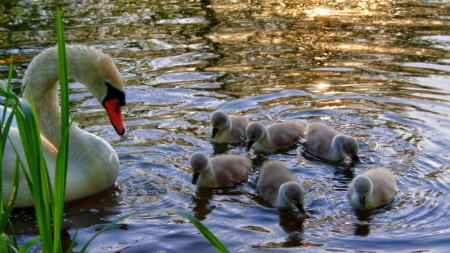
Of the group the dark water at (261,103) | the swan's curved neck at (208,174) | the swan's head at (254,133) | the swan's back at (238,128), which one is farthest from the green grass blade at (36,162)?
the swan's back at (238,128)

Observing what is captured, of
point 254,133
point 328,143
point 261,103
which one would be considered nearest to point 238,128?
point 254,133

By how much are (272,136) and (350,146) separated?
35.2 inches

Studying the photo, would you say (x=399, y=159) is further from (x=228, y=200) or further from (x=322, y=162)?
(x=228, y=200)

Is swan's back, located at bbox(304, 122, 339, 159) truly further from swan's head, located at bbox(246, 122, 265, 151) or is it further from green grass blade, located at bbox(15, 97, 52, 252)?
green grass blade, located at bbox(15, 97, 52, 252)

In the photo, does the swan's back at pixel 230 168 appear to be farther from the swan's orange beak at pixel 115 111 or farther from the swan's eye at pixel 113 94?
the swan's eye at pixel 113 94

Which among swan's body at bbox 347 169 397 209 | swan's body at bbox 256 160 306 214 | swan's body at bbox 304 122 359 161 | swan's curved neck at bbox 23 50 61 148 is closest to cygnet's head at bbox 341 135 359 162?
swan's body at bbox 304 122 359 161

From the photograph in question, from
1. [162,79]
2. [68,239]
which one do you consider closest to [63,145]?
[68,239]

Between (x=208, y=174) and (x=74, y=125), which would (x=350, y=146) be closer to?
(x=208, y=174)

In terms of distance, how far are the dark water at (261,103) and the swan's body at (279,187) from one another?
98 mm

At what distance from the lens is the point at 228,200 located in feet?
18.3

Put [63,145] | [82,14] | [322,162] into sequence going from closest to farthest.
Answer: [63,145]
[322,162]
[82,14]

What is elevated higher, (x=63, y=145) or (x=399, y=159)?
(x=63, y=145)

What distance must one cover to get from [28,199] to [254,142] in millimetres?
2374

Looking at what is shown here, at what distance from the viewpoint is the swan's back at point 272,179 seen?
550cm
